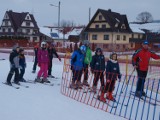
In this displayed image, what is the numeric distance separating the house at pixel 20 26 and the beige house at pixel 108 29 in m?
18.0

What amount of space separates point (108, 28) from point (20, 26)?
78.0 ft

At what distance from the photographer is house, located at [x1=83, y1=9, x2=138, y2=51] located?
4608 centimetres

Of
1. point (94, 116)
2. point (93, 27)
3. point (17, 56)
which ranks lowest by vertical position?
point (94, 116)

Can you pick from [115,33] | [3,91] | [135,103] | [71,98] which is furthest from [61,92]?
[115,33]

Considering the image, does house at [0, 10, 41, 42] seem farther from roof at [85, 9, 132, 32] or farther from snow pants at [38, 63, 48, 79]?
snow pants at [38, 63, 48, 79]

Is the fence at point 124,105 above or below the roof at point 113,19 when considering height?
below

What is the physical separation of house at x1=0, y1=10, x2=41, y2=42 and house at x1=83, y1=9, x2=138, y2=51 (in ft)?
57.9

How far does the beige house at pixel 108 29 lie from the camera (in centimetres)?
4606

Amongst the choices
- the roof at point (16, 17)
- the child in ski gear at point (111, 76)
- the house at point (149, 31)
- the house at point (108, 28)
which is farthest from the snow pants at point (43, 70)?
the roof at point (16, 17)

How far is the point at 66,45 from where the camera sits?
34031mm

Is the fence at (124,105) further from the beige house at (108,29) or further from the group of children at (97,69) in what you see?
the beige house at (108,29)

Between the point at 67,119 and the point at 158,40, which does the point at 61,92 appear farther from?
the point at 158,40

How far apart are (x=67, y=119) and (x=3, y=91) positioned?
3110mm

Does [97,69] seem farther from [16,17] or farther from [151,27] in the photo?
[151,27]
